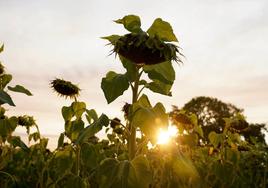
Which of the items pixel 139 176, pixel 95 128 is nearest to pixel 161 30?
pixel 95 128

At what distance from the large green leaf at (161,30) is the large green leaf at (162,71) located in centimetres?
27

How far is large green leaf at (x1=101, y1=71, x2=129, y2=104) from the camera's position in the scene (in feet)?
10.4

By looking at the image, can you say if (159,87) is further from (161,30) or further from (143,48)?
(143,48)

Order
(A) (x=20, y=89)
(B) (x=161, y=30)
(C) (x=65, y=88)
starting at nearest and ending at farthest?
(B) (x=161, y=30) → (A) (x=20, y=89) → (C) (x=65, y=88)

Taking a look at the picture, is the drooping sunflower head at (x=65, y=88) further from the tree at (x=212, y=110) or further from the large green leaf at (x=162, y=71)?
the tree at (x=212, y=110)

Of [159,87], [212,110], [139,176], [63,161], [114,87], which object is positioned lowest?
[139,176]

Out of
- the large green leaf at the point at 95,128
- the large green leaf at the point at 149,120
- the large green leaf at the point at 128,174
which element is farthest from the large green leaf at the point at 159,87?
the large green leaf at the point at 128,174

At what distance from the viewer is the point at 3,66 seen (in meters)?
4.80

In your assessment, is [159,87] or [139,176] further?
[159,87]

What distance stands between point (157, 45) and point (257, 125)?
43.0 m

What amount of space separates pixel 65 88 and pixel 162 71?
1.94 m

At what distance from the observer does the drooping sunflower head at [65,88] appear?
4902mm

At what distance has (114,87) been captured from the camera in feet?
10.4

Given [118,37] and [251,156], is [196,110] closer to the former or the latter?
[251,156]
